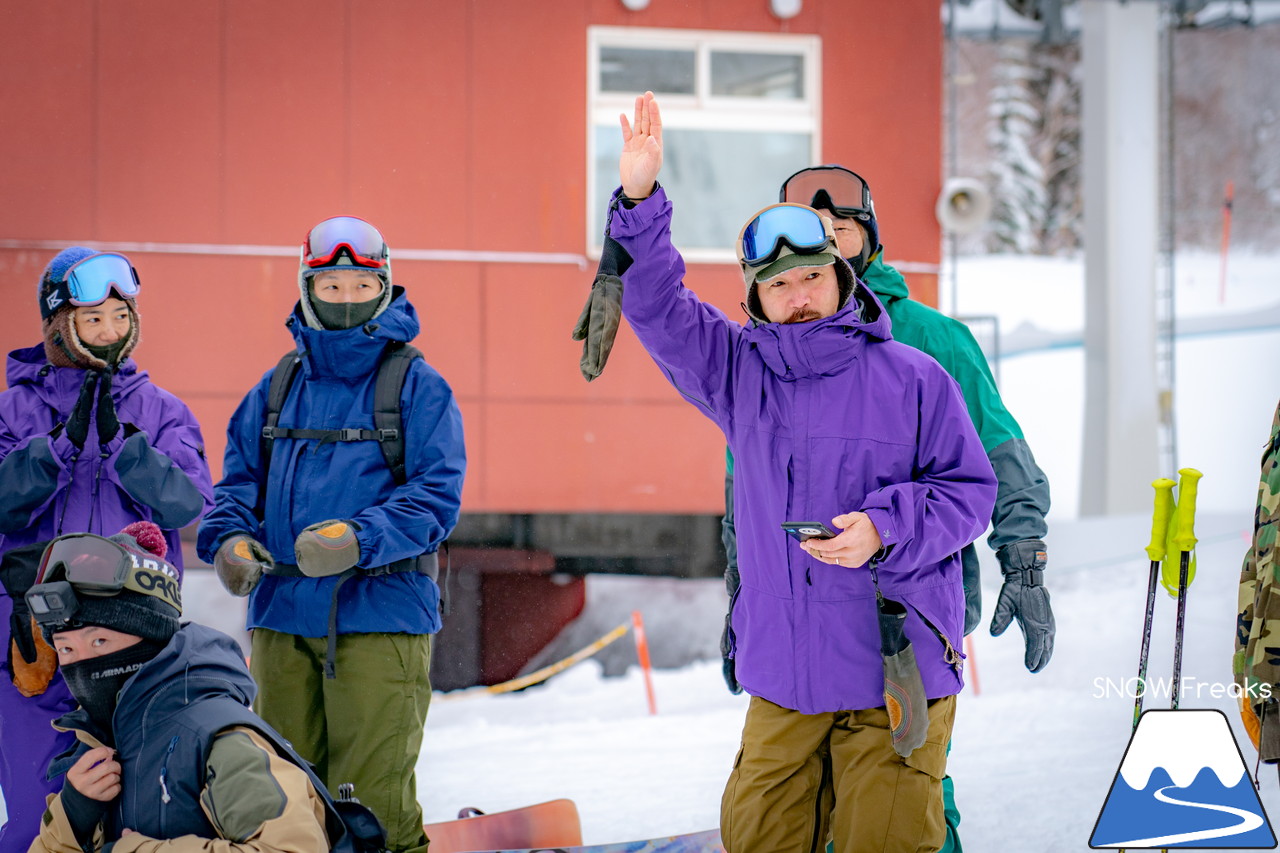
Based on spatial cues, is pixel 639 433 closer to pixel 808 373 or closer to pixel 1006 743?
pixel 1006 743

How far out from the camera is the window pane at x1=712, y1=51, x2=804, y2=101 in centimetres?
533

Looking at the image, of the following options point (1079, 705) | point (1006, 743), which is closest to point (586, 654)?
point (1006, 743)

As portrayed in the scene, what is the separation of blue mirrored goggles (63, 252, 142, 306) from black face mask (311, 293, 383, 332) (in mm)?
528

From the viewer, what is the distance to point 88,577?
1.99m

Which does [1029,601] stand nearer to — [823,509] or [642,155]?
[823,509]

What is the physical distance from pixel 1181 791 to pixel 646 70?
3.73m

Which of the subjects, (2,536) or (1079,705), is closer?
(2,536)

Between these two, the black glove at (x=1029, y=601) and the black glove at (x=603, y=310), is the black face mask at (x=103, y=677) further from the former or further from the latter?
the black glove at (x=1029, y=601)

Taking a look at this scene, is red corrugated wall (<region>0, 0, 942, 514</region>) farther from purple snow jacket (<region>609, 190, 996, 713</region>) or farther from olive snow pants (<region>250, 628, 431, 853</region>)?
purple snow jacket (<region>609, 190, 996, 713</region>)

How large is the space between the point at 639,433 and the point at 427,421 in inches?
99.9

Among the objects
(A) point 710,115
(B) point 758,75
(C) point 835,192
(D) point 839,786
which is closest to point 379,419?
(C) point 835,192

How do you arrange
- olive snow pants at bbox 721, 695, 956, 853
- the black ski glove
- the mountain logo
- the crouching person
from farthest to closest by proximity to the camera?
the mountain logo, the black ski glove, olive snow pants at bbox 721, 695, 956, 853, the crouching person

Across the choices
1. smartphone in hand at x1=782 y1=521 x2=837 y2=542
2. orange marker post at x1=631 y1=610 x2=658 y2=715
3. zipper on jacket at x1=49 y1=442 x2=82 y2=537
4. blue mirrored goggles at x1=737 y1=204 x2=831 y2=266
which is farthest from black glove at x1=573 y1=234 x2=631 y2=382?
orange marker post at x1=631 y1=610 x2=658 y2=715

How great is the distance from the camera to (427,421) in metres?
2.89
